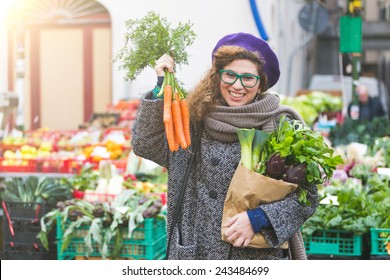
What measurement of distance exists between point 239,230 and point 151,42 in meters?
0.82

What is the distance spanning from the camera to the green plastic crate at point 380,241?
4.73 meters

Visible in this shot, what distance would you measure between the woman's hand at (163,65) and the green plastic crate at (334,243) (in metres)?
2.11

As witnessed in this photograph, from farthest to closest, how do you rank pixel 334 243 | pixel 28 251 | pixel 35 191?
1. pixel 35 191
2. pixel 28 251
3. pixel 334 243

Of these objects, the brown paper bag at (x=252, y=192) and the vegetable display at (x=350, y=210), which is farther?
the vegetable display at (x=350, y=210)

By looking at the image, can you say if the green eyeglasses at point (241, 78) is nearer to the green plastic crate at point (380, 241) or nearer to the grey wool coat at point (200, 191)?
the grey wool coat at point (200, 191)

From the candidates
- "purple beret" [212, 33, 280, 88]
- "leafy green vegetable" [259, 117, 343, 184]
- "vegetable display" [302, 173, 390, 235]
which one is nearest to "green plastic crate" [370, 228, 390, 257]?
"vegetable display" [302, 173, 390, 235]

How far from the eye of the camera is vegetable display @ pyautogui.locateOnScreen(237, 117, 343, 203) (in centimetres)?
313

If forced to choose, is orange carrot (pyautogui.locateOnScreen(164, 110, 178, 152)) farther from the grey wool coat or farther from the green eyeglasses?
the green eyeglasses

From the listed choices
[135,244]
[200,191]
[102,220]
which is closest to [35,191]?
[102,220]

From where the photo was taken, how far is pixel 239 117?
3.16 m

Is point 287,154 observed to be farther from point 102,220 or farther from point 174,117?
point 102,220

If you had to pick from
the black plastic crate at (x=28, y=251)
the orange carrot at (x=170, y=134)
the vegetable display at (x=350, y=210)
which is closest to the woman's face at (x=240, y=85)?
the orange carrot at (x=170, y=134)

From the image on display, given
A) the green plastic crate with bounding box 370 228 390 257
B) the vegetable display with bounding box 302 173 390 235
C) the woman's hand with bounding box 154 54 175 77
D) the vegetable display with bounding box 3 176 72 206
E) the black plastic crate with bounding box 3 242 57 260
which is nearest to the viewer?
the woman's hand with bounding box 154 54 175 77

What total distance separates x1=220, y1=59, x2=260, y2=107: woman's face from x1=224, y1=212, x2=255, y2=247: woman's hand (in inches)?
17.6
